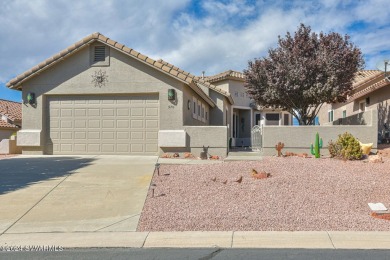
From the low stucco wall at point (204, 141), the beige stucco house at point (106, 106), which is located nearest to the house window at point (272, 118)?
the beige stucco house at point (106, 106)

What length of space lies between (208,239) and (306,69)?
10.7 meters

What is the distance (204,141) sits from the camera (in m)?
15.2

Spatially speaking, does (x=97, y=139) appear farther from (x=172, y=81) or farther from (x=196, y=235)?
(x=196, y=235)

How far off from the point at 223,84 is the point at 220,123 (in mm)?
4284

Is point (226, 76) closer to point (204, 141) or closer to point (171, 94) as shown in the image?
point (171, 94)

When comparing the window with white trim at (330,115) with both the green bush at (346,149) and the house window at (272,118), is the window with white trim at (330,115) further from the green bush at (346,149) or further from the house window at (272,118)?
the green bush at (346,149)

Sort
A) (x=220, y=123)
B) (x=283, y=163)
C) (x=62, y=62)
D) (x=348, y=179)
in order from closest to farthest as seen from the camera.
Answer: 1. (x=348, y=179)
2. (x=283, y=163)
3. (x=62, y=62)
4. (x=220, y=123)

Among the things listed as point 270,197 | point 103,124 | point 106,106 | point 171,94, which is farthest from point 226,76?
point 270,197

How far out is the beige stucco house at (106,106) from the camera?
15.2m

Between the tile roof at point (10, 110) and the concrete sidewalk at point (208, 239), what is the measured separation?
25666 mm

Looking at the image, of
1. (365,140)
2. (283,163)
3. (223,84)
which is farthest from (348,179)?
(223,84)

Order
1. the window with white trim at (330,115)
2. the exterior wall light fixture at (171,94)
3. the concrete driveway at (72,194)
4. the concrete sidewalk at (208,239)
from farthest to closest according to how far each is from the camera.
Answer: the window with white trim at (330,115)
the exterior wall light fixture at (171,94)
the concrete driveway at (72,194)
the concrete sidewalk at (208,239)

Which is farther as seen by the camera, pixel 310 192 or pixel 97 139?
pixel 97 139

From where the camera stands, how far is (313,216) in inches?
310
